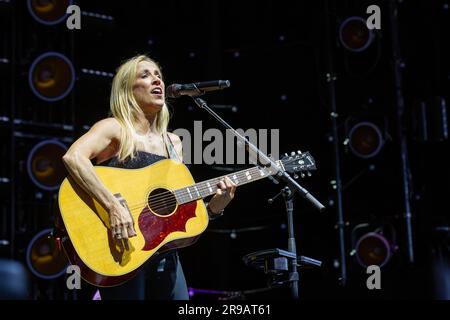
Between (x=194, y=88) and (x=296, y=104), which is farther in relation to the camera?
(x=296, y=104)

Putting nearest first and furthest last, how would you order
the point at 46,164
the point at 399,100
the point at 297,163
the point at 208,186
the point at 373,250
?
the point at 208,186 → the point at 297,163 → the point at 46,164 → the point at 373,250 → the point at 399,100

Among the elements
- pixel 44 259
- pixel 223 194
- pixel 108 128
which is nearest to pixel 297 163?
pixel 223 194

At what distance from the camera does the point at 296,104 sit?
8.47 meters

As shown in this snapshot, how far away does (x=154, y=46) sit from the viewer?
8.27 metres

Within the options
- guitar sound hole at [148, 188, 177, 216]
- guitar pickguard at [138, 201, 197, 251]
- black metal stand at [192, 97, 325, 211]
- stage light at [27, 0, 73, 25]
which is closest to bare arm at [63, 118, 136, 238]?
guitar pickguard at [138, 201, 197, 251]

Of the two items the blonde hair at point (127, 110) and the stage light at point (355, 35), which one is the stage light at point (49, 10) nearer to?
the blonde hair at point (127, 110)

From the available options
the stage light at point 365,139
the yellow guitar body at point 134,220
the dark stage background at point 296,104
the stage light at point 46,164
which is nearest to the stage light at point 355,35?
the dark stage background at point 296,104

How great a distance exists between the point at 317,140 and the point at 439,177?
1.41 m

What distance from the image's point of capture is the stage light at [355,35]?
8.18 meters

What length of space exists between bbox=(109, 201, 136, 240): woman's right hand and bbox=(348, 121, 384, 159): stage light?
463 centimetres

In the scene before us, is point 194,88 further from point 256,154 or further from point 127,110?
point 256,154

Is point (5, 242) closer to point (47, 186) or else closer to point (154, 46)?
point (47, 186)

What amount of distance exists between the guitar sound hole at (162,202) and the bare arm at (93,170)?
0.85ft

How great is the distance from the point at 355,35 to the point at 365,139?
118 cm
